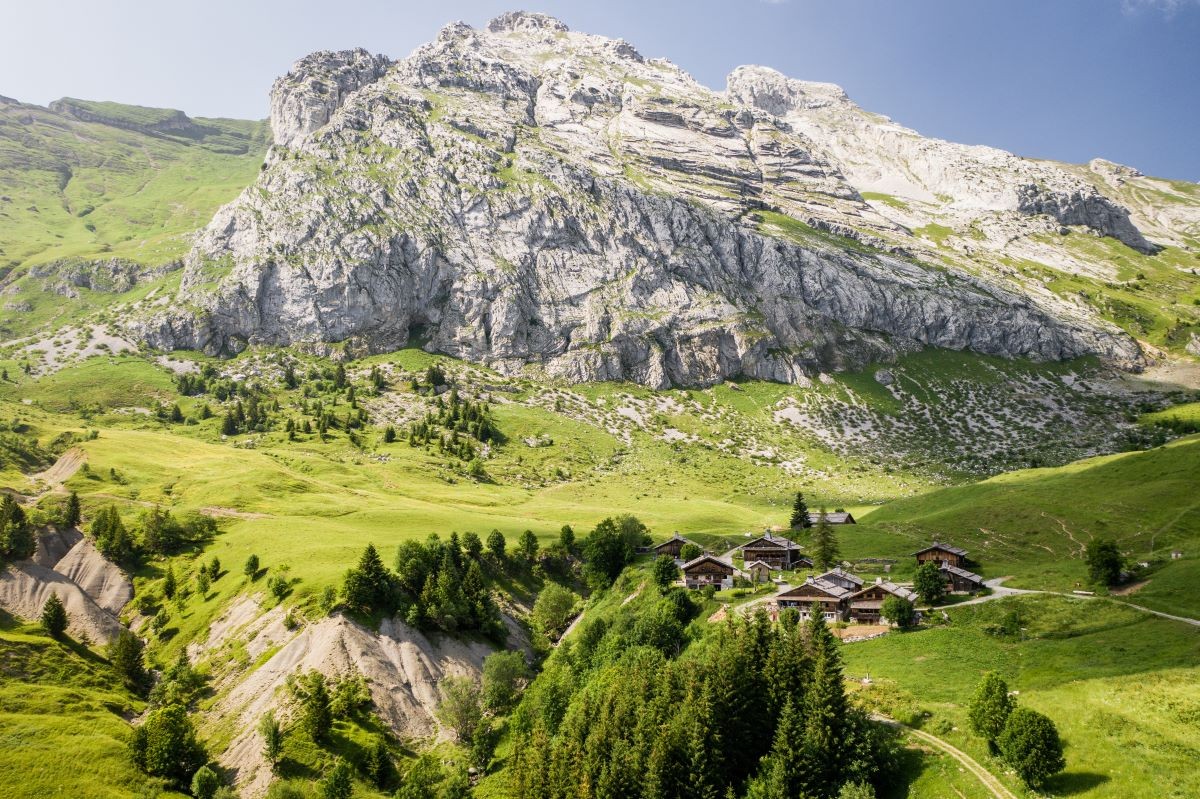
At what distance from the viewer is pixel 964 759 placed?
38719mm

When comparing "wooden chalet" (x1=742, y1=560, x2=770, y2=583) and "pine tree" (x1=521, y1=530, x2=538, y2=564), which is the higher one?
"wooden chalet" (x1=742, y1=560, x2=770, y2=583)

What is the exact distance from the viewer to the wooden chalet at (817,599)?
213ft

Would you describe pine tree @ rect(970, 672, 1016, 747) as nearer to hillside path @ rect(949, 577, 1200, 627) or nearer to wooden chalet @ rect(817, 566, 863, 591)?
hillside path @ rect(949, 577, 1200, 627)

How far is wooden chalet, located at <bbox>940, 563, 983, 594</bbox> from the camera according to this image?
222 ft

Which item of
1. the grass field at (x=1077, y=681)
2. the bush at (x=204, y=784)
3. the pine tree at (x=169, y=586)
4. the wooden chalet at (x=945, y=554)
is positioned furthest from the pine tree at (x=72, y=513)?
the wooden chalet at (x=945, y=554)

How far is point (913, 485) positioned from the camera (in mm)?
184375

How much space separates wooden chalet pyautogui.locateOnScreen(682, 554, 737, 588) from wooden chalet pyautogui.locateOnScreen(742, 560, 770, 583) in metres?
2.71

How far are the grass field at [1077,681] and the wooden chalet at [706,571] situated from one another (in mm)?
24738

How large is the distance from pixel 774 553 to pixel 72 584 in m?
96.7

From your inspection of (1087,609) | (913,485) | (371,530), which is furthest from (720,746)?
(913,485)

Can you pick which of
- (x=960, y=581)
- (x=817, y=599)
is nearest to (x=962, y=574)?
(x=960, y=581)

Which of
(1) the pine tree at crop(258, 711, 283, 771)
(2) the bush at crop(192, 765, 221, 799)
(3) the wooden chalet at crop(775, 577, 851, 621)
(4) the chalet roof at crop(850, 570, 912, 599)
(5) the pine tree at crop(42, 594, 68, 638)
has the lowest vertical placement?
(2) the bush at crop(192, 765, 221, 799)

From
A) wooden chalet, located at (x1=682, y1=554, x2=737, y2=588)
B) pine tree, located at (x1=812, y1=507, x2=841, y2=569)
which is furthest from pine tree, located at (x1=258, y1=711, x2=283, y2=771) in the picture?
pine tree, located at (x1=812, y1=507, x2=841, y2=569)

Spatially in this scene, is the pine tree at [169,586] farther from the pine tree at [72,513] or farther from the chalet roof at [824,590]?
the chalet roof at [824,590]
